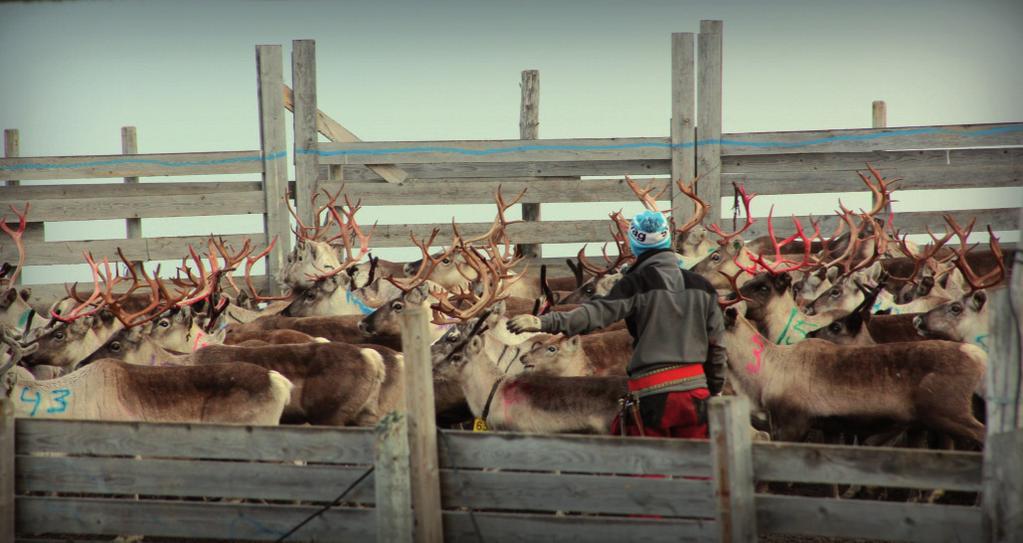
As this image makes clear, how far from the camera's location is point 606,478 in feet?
16.5

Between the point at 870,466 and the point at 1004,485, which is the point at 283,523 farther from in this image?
the point at 1004,485

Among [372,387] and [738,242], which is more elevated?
[738,242]

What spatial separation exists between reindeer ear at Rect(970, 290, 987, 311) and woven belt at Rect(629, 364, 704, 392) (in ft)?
10.8

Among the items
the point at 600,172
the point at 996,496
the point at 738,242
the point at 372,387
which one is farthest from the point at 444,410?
the point at 600,172

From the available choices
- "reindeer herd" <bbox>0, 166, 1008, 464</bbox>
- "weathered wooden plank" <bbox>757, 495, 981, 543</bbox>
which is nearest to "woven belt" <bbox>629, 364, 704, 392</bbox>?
"reindeer herd" <bbox>0, 166, 1008, 464</bbox>

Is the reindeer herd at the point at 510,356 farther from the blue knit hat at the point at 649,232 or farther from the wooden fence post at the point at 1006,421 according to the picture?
the wooden fence post at the point at 1006,421

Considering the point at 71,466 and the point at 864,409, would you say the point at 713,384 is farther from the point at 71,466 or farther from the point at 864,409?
the point at 71,466

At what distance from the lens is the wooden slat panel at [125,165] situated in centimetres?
1245

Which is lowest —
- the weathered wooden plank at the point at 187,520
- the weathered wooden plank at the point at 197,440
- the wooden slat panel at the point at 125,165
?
the weathered wooden plank at the point at 187,520

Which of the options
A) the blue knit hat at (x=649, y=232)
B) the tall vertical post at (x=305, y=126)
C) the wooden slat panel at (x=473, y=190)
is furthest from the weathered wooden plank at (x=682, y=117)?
the blue knit hat at (x=649, y=232)

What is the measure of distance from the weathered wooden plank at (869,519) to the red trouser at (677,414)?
3.42 ft

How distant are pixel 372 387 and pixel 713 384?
2.44 metres

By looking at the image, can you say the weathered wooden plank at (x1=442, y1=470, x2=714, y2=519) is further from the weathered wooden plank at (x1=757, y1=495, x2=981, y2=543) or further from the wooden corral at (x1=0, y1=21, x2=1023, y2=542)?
the weathered wooden plank at (x1=757, y1=495, x2=981, y2=543)

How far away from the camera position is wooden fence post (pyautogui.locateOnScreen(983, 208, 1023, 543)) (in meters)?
4.30
